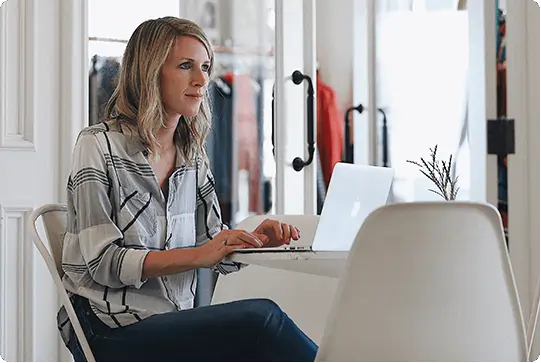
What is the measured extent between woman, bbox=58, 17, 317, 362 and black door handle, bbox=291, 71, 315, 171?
4.15 ft

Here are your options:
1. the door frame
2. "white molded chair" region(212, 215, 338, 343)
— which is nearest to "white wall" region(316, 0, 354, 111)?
the door frame

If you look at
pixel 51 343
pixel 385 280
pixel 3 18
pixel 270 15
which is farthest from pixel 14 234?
pixel 385 280

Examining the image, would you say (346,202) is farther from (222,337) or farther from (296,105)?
(296,105)

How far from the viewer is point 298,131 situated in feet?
10.9

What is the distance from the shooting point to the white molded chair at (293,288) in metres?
2.12

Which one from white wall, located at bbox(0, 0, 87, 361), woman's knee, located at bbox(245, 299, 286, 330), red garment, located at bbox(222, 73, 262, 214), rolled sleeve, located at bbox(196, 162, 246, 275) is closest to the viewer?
woman's knee, located at bbox(245, 299, 286, 330)

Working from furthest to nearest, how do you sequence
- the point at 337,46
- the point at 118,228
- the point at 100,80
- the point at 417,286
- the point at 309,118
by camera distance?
1. the point at 337,46
2. the point at 309,118
3. the point at 100,80
4. the point at 118,228
5. the point at 417,286

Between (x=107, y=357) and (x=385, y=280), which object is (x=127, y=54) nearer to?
(x=107, y=357)

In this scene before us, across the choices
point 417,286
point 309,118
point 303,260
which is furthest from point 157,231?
point 309,118

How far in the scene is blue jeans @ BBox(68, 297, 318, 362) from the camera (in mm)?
1568

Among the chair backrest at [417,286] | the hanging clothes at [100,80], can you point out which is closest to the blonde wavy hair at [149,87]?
the chair backrest at [417,286]

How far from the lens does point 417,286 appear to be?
4.07ft

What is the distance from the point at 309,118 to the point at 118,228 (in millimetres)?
1664

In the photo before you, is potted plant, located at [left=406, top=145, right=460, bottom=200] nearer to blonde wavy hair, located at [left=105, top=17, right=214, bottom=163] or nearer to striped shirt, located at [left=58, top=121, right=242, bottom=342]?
blonde wavy hair, located at [left=105, top=17, right=214, bottom=163]
